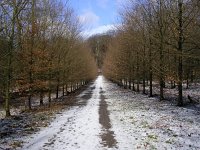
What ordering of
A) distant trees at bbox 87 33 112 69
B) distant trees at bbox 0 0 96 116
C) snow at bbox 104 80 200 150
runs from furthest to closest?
distant trees at bbox 87 33 112 69, distant trees at bbox 0 0 96 116, snow at bbox 104 80 200 150

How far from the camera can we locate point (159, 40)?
1991 cm

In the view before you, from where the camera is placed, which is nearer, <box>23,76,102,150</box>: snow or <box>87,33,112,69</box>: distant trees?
<box>23,76,102,150</box>: snow

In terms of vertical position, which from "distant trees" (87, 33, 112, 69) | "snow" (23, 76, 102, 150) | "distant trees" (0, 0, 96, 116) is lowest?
"snow" (23, 76, 102, 150)

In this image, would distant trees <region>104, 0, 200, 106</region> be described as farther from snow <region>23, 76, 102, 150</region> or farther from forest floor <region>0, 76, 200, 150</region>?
snow <region>23, 76, 102, 150</region>

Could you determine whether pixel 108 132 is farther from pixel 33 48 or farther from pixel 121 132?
pixel 33 48

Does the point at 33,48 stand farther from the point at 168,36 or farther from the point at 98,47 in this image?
the point at 98,47

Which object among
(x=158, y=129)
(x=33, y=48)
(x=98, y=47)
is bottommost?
(x=158, y=129)

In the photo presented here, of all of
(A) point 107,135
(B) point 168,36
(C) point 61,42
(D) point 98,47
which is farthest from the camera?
(D) point 98,47

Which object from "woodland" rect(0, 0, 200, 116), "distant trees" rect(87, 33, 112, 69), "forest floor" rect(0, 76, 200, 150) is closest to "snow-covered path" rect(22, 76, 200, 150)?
"forest floor" rect(0, 76, 200, 150)

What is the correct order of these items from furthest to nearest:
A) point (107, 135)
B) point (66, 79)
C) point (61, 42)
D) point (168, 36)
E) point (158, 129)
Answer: point (66, 79)
point (61, 42)
point (168, 36)
point (158, 129)
point (107, 135)

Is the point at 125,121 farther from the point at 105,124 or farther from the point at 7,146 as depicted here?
the point at 7,146

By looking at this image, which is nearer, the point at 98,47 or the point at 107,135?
the point at 107,135

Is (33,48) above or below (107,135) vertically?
above

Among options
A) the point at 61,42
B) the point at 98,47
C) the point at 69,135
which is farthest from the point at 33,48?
the point at 98,47
